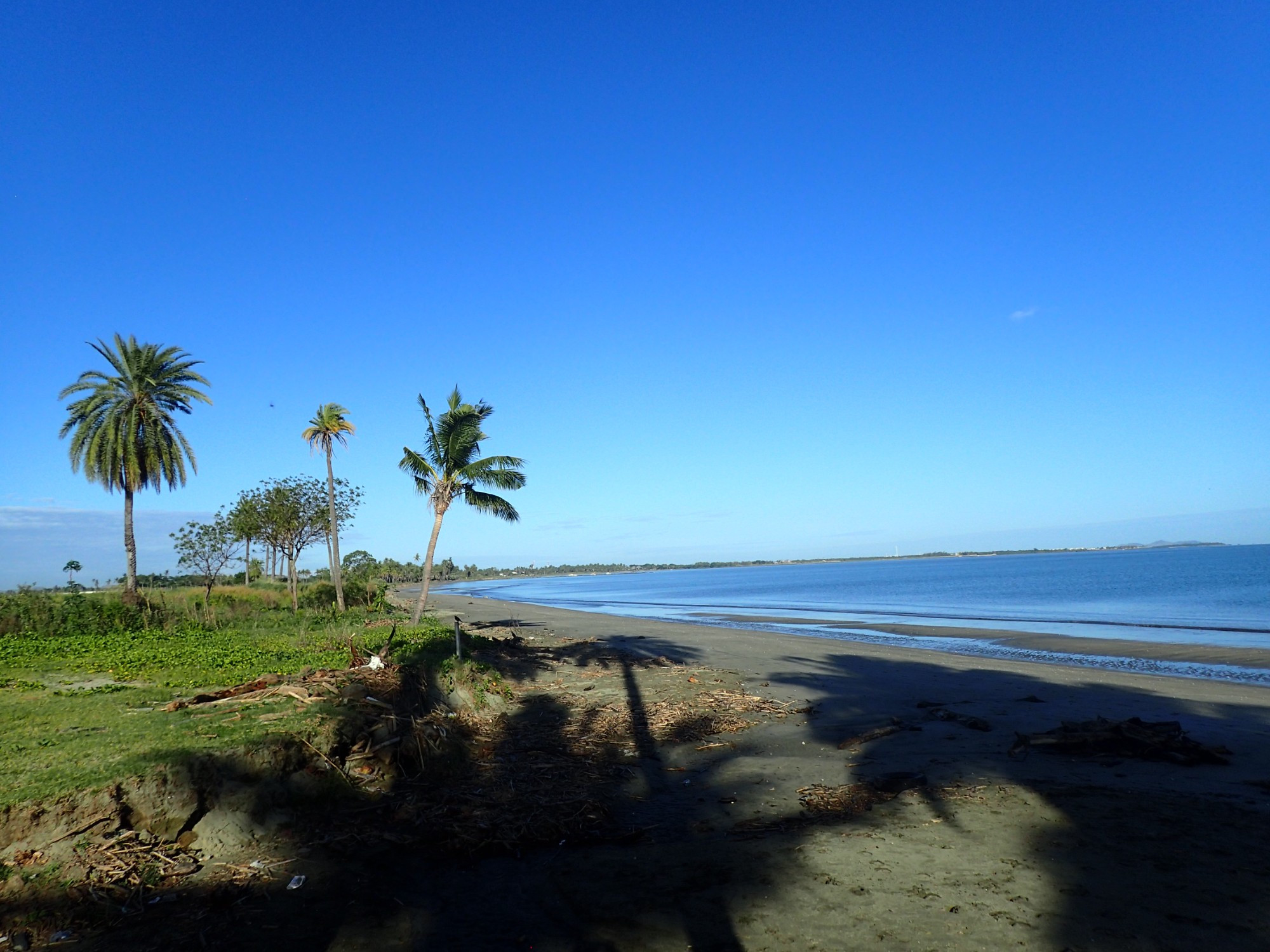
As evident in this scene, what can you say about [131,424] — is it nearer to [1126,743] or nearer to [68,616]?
[68,616]

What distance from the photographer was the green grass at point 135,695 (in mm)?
6438

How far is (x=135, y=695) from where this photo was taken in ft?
32.4

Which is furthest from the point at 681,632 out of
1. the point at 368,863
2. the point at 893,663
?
the point at 368,863

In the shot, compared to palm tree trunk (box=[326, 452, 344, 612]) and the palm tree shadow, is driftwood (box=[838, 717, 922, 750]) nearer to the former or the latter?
the palm tree shadow

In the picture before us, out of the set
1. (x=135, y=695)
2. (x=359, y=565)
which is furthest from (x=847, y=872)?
(x=359, y=565)

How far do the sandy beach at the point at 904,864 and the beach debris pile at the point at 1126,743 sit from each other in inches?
8.3

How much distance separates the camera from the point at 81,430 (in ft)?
85.1

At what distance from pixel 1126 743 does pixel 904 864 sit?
15.7 feet

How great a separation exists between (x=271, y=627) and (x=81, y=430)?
1157 centimetres

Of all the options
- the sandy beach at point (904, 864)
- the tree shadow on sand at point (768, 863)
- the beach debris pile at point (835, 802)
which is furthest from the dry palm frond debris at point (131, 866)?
the beach debris pile at point (835, 802)

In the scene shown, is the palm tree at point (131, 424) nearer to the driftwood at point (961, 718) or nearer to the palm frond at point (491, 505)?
the palm frond at point (491, 505)

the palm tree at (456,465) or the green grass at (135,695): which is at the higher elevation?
the palm tree at (456,465)

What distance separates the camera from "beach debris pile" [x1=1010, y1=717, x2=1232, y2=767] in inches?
342

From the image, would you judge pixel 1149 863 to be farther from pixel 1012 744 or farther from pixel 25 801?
pixel 25 801
